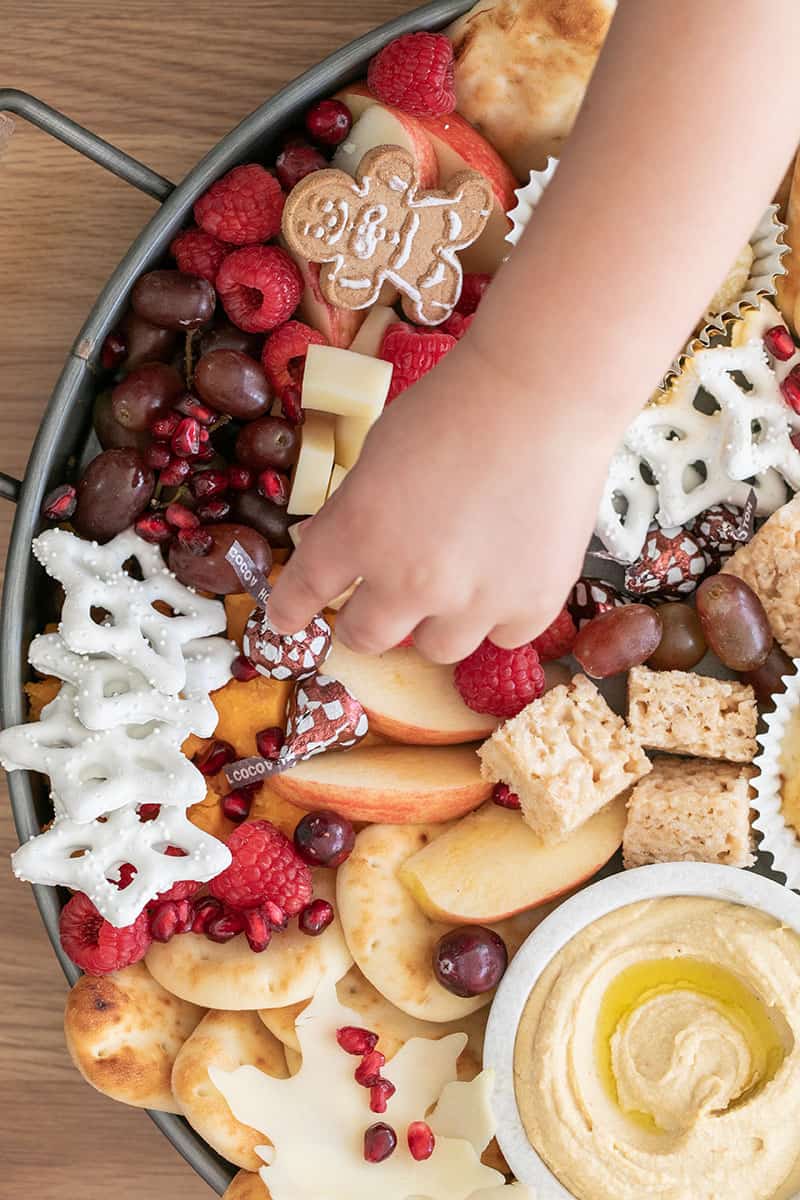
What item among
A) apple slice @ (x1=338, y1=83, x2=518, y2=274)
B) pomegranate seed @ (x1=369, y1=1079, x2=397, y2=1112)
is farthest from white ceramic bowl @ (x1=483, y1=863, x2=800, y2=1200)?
apple slice @ (x1=338, y1=83, x2=518, y2=274)

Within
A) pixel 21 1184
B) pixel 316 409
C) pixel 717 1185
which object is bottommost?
pixel 21 1184

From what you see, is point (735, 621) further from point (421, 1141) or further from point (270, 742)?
point (421, 1141)

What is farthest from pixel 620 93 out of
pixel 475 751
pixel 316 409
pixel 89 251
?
pixel 89 251

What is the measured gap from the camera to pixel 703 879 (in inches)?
53.9

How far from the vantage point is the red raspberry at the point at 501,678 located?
1.38m

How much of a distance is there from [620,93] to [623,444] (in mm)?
638

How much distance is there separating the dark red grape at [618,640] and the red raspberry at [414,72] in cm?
63

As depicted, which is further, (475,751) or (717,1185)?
(475,751)

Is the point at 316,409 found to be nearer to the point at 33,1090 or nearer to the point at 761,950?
the point at 761,950

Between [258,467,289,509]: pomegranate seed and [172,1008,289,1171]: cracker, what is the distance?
0.53 m

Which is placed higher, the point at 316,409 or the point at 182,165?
the point at 182,165

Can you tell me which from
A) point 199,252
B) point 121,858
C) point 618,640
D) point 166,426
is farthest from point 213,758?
point 199,252

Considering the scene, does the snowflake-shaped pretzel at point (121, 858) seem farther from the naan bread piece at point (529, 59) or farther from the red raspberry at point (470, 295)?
the naan bread piece at point (529, 59)

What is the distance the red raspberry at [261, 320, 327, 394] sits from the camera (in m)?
1.42
